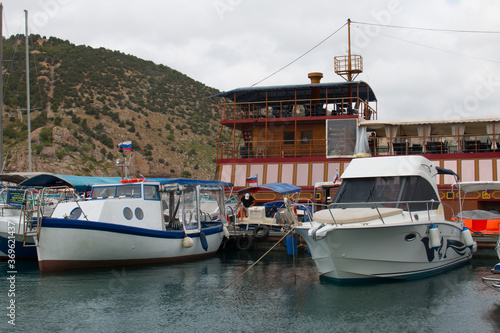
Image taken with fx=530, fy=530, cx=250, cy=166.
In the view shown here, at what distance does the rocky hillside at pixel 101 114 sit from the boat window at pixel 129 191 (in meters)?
34.0

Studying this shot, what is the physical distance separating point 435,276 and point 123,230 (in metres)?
10.2

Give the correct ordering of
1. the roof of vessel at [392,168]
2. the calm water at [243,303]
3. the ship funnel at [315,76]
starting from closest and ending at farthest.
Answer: the calm water at [243,303]
the roof of vessel at [392,168]
the ship funnel at [315,76]

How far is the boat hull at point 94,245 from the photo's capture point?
17.1 m

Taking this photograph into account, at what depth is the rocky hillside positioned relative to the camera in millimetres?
57000

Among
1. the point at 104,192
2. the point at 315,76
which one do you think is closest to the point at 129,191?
the point at 104,192

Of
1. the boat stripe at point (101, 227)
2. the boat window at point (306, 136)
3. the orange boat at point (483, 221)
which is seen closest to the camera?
the boat stripe at point (101, 227)

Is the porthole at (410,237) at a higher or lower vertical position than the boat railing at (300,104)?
lower

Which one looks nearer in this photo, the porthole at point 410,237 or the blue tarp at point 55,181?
the porthole at point 410,237

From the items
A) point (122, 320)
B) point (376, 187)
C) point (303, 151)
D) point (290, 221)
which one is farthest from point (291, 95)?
point (122, 320)


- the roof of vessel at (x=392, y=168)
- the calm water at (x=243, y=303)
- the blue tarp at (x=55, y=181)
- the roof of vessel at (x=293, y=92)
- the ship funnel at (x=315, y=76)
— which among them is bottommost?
the calm water at (x=243, y=303)

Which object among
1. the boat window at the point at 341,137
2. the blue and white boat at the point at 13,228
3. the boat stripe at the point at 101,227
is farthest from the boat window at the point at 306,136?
the blue and white boat at the point at 13,228

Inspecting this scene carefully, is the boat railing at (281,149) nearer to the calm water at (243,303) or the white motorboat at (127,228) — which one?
the white motorboat at (127,228)

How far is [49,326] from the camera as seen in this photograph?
37.9 feet

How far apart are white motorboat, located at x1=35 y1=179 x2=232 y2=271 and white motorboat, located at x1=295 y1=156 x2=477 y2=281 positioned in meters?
6.01
